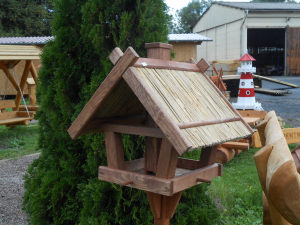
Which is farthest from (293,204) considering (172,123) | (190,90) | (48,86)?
(48,86)

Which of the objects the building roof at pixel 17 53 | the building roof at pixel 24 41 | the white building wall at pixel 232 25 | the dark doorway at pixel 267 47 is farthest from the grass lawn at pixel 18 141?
the dark doorway at pixel 267 47

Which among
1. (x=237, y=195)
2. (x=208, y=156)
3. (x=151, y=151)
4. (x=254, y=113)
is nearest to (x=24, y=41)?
(x=254, y=113)

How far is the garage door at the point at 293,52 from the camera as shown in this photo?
24562 mm

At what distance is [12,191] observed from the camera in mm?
5055

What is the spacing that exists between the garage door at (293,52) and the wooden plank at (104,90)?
26.1 metres

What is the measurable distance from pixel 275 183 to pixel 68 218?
2659 mm

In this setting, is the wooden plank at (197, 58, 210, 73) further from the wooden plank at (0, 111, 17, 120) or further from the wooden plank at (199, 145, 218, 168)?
the wooden plank at (0, 111, 17, 120)

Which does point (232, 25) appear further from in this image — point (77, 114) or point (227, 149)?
point (77, 114)

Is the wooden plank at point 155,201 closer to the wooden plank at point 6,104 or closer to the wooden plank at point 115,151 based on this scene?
the wooden plank at point 115,151

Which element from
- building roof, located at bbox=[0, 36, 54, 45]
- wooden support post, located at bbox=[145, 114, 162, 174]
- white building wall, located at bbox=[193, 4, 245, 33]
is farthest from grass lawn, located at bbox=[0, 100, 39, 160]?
white building wall, located at bbox=[193, 4, 245, 33]

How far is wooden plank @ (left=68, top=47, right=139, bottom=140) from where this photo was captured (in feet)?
5.40

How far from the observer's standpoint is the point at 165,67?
1903 millimetres

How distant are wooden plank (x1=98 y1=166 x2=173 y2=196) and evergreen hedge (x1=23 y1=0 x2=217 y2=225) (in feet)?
2.64

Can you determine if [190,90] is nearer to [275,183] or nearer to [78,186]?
[275,183]
